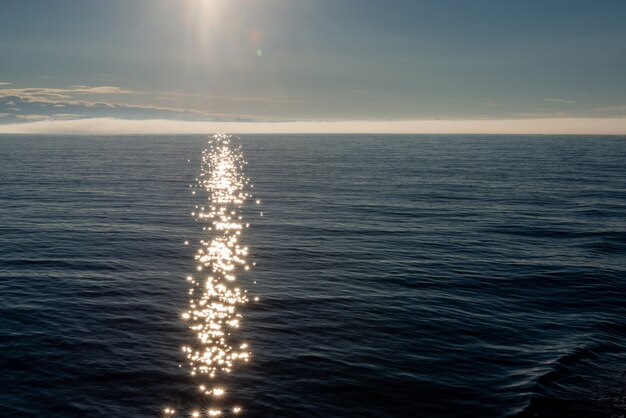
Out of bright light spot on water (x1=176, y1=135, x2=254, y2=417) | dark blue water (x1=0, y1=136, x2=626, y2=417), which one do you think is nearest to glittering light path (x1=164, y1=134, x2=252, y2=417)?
bright light spot on water (x1=176, y1=135, x2=254, y2=417)

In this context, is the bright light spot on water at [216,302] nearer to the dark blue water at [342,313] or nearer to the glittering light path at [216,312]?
the glittering light path at [216,312]

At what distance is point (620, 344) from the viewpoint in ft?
93.2

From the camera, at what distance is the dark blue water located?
22.9 m

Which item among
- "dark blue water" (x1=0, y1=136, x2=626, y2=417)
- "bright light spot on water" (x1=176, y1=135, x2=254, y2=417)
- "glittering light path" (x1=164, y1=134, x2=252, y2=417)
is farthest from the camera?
"bright light spot on water" (x1=176, y1=135, x2=254, y2=417)

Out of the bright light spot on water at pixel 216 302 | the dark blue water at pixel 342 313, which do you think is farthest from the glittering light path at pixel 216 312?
the dark blue water at pixel 342 313

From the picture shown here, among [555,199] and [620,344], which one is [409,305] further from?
[555,199]

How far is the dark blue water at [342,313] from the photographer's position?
2289cm

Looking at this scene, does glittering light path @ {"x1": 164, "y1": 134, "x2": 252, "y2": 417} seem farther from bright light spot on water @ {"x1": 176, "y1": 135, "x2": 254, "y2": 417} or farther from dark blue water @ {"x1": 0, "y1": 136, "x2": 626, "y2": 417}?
dark blue water @ {"x1": 0, "y1": 136, "x2": 626, "y2": 417}

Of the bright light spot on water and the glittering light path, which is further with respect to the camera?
the bright light spot on water

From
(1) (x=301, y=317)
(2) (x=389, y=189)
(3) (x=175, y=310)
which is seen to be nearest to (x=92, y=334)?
(3) (x=175, y=310)

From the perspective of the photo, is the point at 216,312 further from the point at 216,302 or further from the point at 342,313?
the point at 342,313

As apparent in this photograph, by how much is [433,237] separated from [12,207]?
56.9 metres

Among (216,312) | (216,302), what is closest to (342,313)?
(216,312)

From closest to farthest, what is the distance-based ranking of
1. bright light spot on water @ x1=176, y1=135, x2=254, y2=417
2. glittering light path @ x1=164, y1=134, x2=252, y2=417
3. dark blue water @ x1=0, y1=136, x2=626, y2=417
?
dark blue water @ x1=0, y1=136, x2=626, y2=417 → glittering light path @ x1=164, y1=134, x2=252, y2=417 → bright light spot on water @ x1=176, y1=135, x2=254, y2=417
